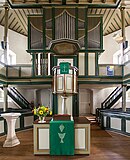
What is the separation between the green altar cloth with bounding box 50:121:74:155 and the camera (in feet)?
18.2

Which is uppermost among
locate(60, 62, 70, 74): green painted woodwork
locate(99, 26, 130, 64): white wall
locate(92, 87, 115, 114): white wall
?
locate(99, 26, 130, 64): white wall

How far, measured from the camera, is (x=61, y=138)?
5.56 m

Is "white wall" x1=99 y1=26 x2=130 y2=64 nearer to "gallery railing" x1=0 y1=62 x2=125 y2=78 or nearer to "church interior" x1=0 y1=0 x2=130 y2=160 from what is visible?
"church interior" x1=0 y1=0 x2=130 y2=160

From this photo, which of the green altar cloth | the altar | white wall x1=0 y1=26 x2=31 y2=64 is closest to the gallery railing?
white wall x1=0 y1=26 x2=31 y2=64

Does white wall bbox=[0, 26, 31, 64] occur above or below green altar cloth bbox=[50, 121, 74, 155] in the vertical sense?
above

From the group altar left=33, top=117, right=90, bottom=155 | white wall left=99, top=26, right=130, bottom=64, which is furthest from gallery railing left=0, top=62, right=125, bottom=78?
altar left=33, top=117, right=90, bottom=155

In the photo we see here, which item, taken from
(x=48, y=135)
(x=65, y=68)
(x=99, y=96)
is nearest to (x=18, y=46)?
(x=99, y=96)

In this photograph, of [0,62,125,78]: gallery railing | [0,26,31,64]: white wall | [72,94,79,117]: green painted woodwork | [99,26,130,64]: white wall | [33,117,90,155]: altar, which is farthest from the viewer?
[99,26,130,64]: white wall

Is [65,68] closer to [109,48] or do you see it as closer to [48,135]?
[48,135]

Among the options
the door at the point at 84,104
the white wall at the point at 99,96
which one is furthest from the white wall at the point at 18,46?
the white wall at the point at 99,96

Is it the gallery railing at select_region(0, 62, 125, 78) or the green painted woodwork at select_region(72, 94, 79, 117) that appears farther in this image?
the gallery railing at select_region(0, 62, 125, 78)

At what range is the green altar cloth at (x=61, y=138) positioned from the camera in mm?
5559

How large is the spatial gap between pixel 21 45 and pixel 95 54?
6404 mm

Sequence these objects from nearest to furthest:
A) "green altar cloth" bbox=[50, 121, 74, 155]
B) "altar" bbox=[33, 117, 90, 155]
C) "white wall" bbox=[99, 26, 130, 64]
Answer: "green altar cloth" bbox=[50, 121, 74, 155] → "altar" bbox=[33, 117, 90, 155] → "white wall" bbox=[99, 26, 130, 64]
